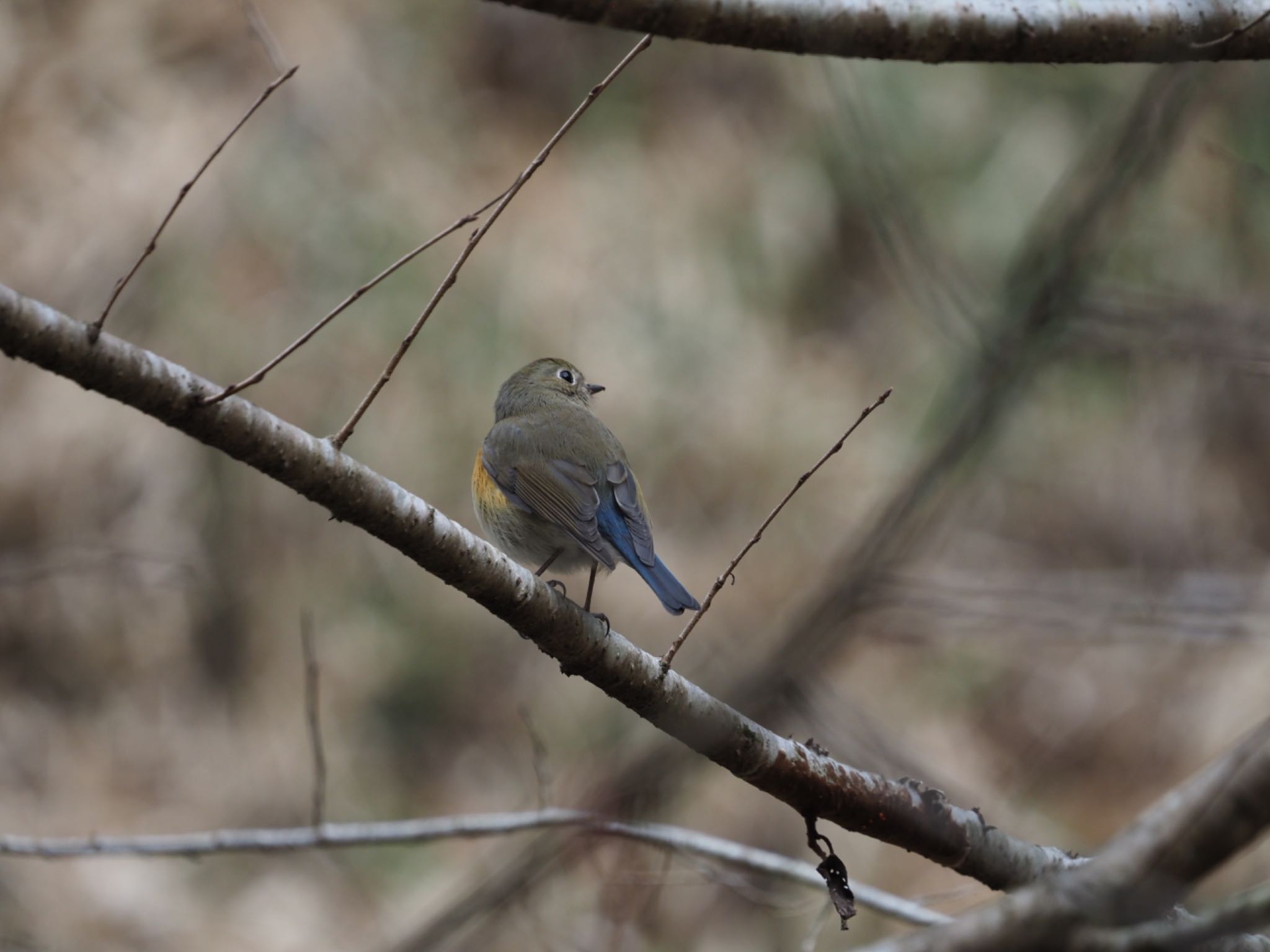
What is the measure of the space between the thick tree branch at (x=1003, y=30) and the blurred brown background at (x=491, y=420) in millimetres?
3075

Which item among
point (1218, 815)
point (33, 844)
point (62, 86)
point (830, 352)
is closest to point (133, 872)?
point (33, 844)

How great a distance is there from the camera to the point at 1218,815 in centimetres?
99

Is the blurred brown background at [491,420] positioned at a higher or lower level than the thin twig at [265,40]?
higher

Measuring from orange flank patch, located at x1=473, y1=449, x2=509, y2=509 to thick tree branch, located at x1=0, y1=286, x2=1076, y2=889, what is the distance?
106cm

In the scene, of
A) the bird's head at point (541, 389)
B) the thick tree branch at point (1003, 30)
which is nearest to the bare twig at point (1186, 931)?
the thick tree branch at point (1003, 30)

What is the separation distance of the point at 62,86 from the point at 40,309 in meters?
6.05

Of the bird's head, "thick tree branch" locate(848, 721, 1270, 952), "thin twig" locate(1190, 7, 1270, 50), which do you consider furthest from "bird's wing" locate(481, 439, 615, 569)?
"thick tree branch" locate(848, 721, 1270, 952)

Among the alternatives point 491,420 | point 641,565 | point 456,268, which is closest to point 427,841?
point 641,565

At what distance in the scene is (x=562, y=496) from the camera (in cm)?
315

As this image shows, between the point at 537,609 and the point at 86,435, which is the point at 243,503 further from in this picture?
the point at 537,609

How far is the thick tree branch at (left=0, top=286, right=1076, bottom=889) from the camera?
1.76 meters

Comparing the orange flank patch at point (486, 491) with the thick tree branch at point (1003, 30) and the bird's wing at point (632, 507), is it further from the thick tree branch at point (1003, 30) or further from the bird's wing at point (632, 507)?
the thick tree branch at point (1003, 30)

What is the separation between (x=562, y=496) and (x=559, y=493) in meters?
0.01

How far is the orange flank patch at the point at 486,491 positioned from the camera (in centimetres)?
334
